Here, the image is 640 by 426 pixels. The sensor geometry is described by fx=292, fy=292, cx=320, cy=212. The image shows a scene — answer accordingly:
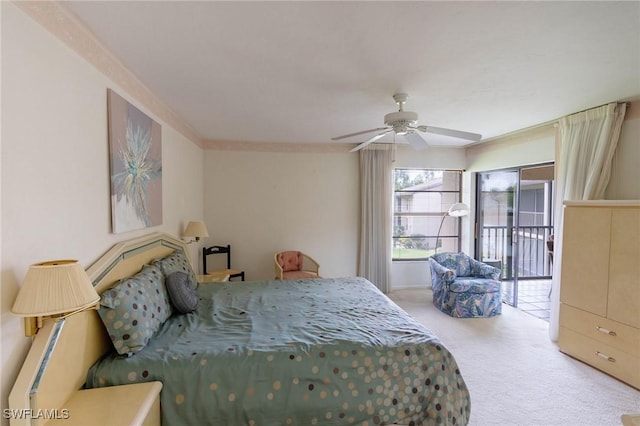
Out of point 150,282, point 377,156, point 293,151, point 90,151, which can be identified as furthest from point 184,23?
point 377,156

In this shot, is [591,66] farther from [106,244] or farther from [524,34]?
[106,244]

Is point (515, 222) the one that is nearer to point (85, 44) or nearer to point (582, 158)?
point (582, 158)

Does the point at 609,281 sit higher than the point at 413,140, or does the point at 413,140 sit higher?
Answer: the point at 413,140

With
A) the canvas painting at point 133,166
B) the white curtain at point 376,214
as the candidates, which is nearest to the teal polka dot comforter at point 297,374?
the canvas painting at point 133,166

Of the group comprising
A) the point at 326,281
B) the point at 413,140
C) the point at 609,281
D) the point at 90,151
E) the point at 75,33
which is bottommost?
the point at 326,281

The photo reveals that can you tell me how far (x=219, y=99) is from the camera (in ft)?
9.39

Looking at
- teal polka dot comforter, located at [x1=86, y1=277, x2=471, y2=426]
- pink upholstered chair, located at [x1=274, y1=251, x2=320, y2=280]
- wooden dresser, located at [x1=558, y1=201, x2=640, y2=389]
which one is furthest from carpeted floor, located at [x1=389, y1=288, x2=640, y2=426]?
pink upholstered chair, located at [x1=274, y1=251, x2=320, y2=280]

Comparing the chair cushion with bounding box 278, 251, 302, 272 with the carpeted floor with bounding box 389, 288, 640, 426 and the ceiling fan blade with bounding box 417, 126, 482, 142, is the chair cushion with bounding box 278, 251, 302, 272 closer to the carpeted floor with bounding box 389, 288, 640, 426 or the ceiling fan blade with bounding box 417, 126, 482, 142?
the carpeted floor with bounding box 389, 288, 640, 426

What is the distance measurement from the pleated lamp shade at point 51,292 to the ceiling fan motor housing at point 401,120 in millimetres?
2393

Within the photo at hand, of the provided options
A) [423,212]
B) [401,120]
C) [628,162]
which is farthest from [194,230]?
[628,162]

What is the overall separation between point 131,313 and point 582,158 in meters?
4.47

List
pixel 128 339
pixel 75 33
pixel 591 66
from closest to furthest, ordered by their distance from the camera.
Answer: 1. pixel 75 33
2. pixel 128 339
3. pixel 591 66

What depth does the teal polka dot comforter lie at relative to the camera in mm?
1704

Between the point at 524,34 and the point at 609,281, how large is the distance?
2.47 metres
